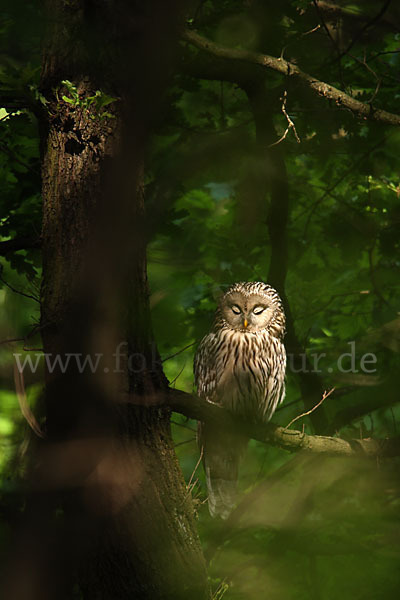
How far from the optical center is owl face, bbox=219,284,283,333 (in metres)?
4.53

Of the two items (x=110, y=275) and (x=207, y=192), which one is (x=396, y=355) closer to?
(x=207, y=192)

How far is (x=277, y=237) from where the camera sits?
14.6 feet

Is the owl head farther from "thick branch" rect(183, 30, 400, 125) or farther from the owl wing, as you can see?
"thick branch" rect(183, 30, 400, 125)

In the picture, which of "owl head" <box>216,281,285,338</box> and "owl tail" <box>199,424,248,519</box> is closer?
"owl head" <box>216,281,285,338</box>

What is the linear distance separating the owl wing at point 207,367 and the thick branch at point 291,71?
1.93 meters

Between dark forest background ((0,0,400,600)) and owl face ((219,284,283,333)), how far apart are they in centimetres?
18

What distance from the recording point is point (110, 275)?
1464mm

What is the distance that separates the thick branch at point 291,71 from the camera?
336 centimetres

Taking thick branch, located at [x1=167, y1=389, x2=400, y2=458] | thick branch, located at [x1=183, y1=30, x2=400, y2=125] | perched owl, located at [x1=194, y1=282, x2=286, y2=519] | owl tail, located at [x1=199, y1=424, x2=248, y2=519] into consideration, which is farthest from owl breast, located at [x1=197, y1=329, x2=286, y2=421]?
thick branch, located at [x1=183, y1=30, x2=400, y2=125]

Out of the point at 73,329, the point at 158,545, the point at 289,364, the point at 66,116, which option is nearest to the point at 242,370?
the point at 289,364

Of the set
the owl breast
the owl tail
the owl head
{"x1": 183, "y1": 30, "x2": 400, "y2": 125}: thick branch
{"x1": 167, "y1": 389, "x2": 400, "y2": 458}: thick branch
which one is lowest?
the owl tail

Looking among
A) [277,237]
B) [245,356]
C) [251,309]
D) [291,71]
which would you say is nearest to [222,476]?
[245,356]

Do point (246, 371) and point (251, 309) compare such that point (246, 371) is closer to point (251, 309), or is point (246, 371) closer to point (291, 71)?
point (251, 309)

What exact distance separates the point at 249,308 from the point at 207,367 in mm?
559
